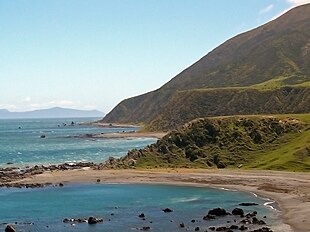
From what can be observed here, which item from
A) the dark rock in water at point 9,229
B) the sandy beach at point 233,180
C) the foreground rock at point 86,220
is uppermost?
the sandy beach at point 233,180

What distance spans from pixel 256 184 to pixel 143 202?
2496cm

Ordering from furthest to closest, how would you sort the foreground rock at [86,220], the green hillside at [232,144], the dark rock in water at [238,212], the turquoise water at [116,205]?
1. the green hillside at [232,144]
2. the dark rock in water at [238,212]
3. the foreground rock at [86,220]
4. the turquoise water at [116,205]

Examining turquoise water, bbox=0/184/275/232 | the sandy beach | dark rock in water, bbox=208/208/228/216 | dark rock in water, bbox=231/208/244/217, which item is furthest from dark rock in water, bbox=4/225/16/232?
the sandy beach

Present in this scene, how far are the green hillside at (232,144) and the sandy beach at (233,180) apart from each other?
9516 mm

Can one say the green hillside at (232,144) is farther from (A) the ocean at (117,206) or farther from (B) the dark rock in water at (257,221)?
(B) the dark rock in water at (257,221)

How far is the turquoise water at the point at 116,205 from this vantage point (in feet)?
228

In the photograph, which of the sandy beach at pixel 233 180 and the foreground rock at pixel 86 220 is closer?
the foreground rock at pixel 86 220

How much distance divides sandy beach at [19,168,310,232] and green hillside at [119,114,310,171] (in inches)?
375

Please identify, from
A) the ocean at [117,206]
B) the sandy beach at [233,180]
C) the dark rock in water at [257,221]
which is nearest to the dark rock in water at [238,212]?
the ocean at [117,206]

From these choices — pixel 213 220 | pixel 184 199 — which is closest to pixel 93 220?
pixel 213 220

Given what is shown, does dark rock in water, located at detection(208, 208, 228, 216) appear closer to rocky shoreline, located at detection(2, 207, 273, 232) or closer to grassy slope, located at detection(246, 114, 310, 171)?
rocky shoreline, located at detection(2, 207, 273, 232)

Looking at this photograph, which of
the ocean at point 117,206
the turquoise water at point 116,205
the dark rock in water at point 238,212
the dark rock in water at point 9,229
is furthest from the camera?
the dark rock in water at point 238,212

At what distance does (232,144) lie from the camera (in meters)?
136

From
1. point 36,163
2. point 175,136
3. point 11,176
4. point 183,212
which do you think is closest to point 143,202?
point 183,212
